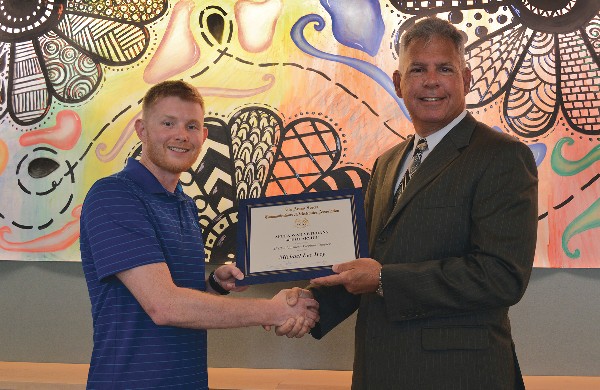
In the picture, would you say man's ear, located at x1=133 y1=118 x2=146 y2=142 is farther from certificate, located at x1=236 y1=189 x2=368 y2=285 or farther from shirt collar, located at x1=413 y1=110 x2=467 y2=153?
shirt collar, located at x1=413 y1=110 x2=467 y2=153

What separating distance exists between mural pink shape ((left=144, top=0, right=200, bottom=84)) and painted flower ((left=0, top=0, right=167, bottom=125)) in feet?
0.25

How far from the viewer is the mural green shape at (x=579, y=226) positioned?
8.27ft

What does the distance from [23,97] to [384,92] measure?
5.47 feet

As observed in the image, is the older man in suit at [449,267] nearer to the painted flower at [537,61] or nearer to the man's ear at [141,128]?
the man's ear at [141,128]

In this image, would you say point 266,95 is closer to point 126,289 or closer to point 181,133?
point 181,133

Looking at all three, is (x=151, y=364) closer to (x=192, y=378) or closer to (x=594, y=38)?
(x=192, y=378)

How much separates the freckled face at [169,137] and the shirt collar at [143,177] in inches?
2.4

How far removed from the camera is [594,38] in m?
2.59

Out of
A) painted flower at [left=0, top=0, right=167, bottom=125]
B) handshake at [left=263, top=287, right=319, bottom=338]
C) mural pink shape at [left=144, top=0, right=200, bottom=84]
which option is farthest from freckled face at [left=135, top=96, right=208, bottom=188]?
painted flower at [left=0, top=0, right=167, bottom=125]

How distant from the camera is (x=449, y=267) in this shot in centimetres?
163

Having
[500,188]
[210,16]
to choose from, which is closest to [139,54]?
[210,16]

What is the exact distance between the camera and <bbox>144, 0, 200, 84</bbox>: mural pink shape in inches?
110

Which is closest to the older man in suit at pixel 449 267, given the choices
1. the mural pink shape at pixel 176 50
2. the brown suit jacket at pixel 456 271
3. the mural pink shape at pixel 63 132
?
the brown suit jacket at pixel 456 271

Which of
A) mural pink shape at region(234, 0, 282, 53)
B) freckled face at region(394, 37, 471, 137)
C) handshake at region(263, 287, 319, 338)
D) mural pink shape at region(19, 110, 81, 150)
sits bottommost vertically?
handshake at region(263, 287, 319, 338)
